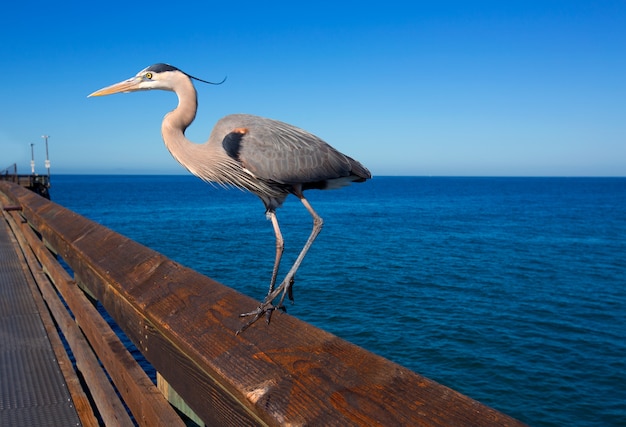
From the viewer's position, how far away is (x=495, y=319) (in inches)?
851

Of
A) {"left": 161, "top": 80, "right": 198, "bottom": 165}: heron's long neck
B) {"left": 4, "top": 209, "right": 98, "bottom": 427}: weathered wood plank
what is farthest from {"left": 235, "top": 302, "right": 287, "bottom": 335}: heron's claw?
{"left": 161, "top": 80, "right": 198, "bottom": 165}: heron's long neck

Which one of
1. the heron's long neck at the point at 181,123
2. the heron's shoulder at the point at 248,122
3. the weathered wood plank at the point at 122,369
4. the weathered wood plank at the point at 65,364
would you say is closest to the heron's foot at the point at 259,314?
the weathered wood plank at the point at 122,369

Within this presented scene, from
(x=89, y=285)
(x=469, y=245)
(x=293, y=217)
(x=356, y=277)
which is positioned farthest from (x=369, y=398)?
(x=293, y=217)

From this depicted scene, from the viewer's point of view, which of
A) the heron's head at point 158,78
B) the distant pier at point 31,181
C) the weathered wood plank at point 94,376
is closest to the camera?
the weathered wood plank at point 94,376

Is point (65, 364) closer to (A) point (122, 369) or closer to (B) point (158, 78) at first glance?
(A) point (122, 369)

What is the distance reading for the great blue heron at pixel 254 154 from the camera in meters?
3.93

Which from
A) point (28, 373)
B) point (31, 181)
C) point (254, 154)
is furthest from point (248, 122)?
point (31, 181)

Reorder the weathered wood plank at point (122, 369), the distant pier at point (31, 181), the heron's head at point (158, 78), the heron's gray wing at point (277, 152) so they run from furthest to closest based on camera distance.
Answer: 1. the distant pier at point (31, 181)
2. the heron's head at point (158, 78)
3. the heron's gray wing at point (277, 152)
4. the weathered wood plank at point (122, 369)

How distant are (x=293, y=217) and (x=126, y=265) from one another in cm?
6479

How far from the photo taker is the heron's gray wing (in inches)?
A: 154

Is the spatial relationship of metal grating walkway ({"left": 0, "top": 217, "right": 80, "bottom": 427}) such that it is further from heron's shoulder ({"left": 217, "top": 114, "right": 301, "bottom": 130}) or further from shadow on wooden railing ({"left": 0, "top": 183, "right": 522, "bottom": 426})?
heron's shoulder ({"left": 217, "top": 114, "right": 301, "bottom": 130})

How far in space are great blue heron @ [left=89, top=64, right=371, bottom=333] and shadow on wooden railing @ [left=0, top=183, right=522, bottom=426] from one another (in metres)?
1.01

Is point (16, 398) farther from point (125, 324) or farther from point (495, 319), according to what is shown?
point (495, 319)

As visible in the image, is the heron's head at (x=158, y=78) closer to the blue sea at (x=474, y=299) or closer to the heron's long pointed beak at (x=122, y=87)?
the heron's long pointed beak at (x=122, y=87)
